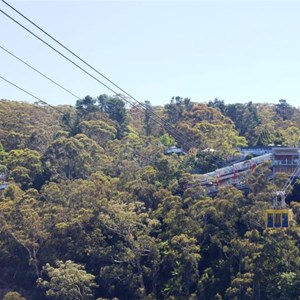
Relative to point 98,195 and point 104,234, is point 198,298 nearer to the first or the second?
point 104,234

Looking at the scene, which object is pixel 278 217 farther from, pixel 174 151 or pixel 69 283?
pixel 174 151

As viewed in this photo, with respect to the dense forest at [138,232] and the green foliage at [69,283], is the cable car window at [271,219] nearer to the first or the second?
the dense forest at [138,232]

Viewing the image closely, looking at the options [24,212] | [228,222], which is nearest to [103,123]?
[24,212]

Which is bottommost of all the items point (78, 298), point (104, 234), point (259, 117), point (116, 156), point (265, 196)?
point (78, 298)

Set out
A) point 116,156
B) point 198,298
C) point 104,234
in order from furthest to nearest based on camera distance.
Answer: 1. point 116,156
2. point 104,234
3. point 198,298

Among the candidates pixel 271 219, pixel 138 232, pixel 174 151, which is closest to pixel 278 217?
pixel 271 219

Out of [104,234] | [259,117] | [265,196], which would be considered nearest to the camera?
[265,196]

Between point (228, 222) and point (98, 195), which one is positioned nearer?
point (228, 222)

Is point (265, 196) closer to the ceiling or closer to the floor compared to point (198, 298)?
closer to the ceiling

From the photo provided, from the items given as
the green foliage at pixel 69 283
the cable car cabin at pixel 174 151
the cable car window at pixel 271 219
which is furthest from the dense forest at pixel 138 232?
the cable car window at pixel 271 219
